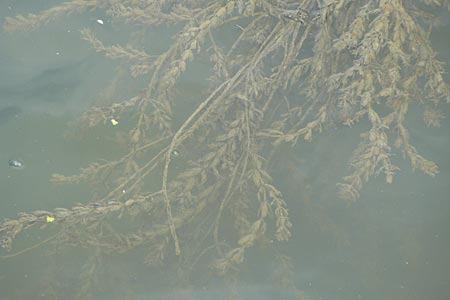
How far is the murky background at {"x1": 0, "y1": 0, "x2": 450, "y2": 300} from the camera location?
249 centimetres

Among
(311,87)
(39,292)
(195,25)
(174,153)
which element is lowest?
(39,292)

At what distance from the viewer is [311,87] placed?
2348 mm

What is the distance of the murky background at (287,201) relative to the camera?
249cm

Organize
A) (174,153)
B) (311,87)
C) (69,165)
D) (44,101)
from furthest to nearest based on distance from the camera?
(44,101)
(69,165)
(174,153)
(311,87)

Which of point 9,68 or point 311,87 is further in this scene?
point 9,68

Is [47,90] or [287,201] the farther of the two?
[47,90]

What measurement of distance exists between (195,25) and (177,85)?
36cm

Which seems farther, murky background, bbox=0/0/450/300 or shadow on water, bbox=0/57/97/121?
shadow on water, bbox=0/57/97/121

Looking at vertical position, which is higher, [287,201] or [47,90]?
[47,90]

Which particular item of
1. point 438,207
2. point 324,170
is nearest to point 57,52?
point 324,170

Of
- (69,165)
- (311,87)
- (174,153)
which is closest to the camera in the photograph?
(311,87)

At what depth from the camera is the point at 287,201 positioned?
8.80ft

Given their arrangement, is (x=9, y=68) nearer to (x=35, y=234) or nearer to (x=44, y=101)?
(x=44, y=101)

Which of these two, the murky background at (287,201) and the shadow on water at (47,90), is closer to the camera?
the murky background at (287,201)
